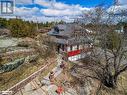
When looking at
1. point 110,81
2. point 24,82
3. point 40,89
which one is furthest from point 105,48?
point 24,82

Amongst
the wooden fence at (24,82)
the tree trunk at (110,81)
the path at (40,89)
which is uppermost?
the wooden fence at (24,82)

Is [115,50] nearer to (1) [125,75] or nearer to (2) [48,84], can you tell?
(1) [125,75]

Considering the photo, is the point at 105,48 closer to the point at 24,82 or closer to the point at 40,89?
the point at 40,89

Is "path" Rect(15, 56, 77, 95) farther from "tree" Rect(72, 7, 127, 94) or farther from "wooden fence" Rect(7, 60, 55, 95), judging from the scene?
"tree" Rect(72, 7, 127, 94)

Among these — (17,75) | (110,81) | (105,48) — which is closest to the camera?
(17,75)

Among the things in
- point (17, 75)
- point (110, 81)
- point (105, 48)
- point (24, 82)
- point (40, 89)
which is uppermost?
point (105, 48)

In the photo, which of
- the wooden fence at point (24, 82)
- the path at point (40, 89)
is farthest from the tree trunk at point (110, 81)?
the wooden fence at point (24, 82)

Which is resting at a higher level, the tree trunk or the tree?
the tree

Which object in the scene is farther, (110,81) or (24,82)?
(110,81)

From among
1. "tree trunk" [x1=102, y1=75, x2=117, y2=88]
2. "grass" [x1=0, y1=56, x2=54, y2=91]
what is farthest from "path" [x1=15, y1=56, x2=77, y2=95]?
"tree trunk" [x1=102, y1=75, x2=117, y2=88]

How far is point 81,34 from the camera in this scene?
741 inches

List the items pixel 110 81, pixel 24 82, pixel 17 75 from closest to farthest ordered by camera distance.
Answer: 1. pixel 24 82
2. pixel 17 75
3. pixel 110 81

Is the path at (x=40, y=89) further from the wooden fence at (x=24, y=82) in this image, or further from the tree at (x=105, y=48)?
the tree at (x=105, y=48)

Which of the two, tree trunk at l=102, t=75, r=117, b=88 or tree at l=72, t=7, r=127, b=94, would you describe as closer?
tree at l=72, t=7, r=127, b=94
